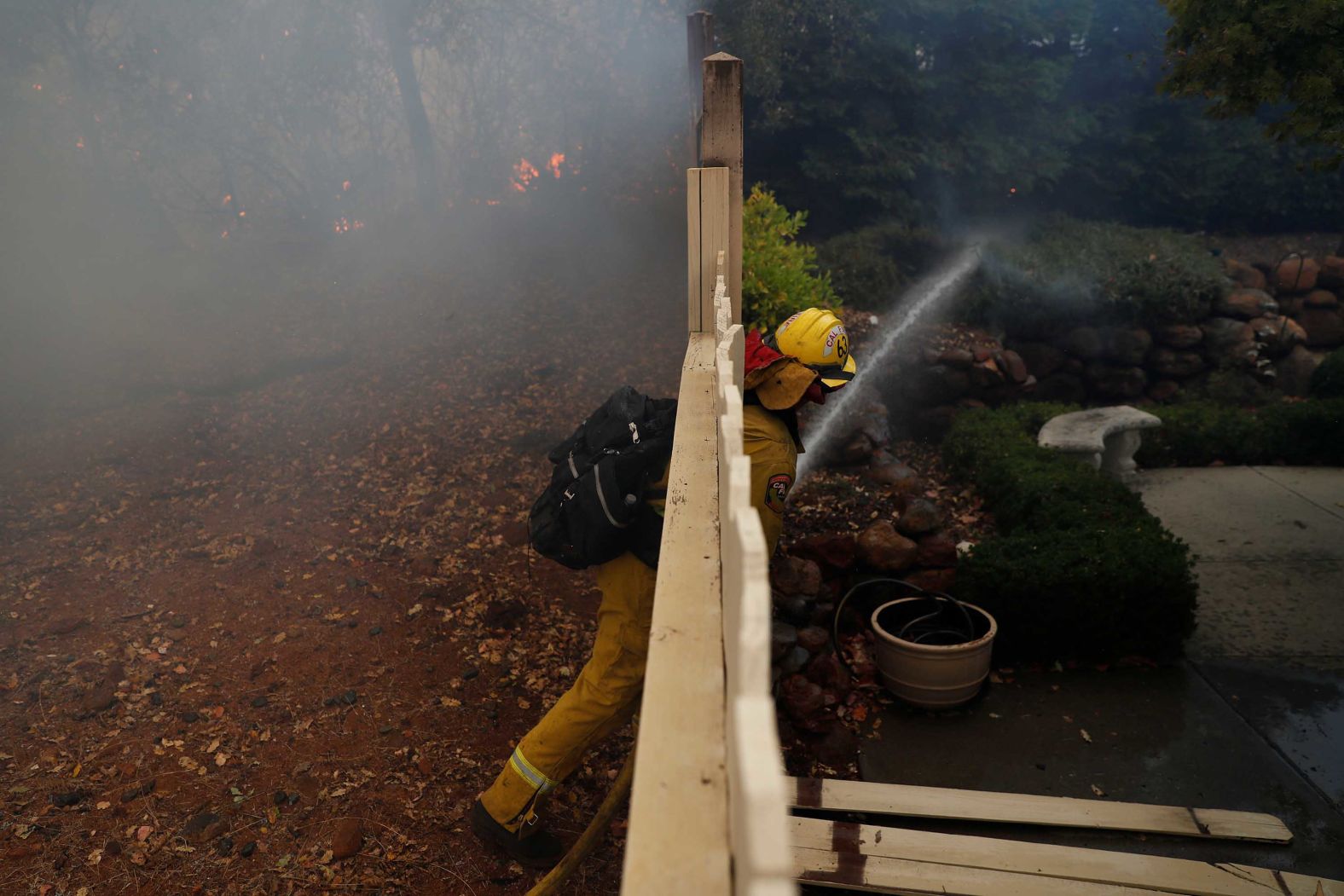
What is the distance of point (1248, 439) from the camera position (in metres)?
7.71

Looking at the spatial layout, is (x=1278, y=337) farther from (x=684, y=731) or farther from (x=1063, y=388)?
(x=684, y=731)

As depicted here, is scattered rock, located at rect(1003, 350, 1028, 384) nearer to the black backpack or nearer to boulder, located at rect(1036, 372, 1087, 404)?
boulder, located at rect(1036, 372, 1087, 404)

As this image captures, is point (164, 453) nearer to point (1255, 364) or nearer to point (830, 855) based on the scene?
point (830, 855)

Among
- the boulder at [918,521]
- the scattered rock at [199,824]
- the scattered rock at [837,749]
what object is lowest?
the scattered rock at [837,749]

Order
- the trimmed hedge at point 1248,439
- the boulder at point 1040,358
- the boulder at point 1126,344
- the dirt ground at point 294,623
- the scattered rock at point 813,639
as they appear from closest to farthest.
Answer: the dirt ground at point 294,623 → the scattered rock at point 813,639 → the trimmed hedge at point 1248,439 → the boulder at point 1040,358 → the boulder at point 1126,344

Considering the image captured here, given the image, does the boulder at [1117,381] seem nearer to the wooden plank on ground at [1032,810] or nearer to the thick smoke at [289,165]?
the thick smoke at [289,165]

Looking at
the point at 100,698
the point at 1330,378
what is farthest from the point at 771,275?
the point at 1330,378

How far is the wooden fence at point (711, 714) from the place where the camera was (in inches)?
34.9

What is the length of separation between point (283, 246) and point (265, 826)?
986 cm

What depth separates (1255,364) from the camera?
968 centimetres

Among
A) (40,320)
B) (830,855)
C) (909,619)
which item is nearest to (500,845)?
(830,855)

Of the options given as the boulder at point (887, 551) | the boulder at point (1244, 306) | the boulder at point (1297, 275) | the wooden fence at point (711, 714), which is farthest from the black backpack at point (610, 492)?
the boulder at point (1297, 275)

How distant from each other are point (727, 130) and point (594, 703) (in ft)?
9.93

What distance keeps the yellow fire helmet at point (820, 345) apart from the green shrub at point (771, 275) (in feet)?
7.30
